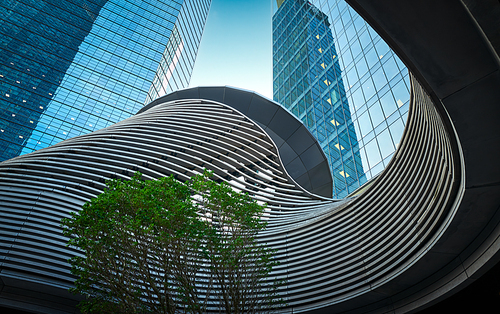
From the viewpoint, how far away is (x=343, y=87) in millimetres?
→ 32281

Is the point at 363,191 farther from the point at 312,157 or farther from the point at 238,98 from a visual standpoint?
the point at 238,98

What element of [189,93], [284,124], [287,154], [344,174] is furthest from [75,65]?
[287,154]

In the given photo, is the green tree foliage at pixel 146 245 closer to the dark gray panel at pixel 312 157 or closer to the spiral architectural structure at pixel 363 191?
the spiral architectural structure at pixel 363 191

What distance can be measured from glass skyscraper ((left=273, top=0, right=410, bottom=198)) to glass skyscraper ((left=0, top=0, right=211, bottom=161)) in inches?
1039

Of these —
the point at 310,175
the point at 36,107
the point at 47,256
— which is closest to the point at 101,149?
the point at 47,256

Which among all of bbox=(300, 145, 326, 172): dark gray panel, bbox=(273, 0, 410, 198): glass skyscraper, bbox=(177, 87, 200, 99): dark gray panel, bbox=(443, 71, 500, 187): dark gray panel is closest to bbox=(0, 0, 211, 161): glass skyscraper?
bbox=(273, 0, 410, 198): glass skyscraper

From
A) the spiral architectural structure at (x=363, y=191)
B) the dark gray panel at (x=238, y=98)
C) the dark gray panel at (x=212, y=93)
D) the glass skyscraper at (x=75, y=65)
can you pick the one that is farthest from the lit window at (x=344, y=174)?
the glass skyscraper at (x=75, y=65)

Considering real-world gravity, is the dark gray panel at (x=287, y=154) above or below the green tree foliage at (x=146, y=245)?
above

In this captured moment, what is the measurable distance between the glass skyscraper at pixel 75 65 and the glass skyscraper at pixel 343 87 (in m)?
26.4

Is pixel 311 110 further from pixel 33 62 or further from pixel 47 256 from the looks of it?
pixel 33 62

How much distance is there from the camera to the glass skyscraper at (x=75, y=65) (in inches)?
1869

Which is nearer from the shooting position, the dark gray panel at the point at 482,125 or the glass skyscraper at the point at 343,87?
the dark gray panel at the point at 482,125

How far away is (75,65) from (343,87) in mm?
43257

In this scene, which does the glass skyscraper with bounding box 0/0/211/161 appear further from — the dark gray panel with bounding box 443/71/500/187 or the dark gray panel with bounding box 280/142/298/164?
the dark gray panel with bounding box 443/71/500/187
